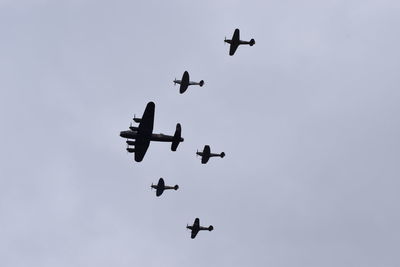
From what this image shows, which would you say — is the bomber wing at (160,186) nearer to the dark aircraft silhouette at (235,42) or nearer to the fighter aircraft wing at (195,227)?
the fighter aircraft wing at (195,227)

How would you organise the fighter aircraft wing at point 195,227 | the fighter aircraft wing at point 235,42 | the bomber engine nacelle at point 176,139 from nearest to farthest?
1. the bomber engine nacelle at point 176,139
2. the fighter aircraft wing at point 235,42
3. the fighter aircraft wing at point 195,227

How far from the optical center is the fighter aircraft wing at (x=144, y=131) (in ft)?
248

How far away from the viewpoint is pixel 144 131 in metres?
77.2

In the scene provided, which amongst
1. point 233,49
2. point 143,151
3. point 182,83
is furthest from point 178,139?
point 233,49

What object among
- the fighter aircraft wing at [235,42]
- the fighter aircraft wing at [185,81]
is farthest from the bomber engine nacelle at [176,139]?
the fighter aircraft wing at [235,42]

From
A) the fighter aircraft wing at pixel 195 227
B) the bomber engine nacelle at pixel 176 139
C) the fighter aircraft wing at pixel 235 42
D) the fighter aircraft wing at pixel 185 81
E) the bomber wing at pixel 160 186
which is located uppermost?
the fighter aircraft wing at pixel 235 42

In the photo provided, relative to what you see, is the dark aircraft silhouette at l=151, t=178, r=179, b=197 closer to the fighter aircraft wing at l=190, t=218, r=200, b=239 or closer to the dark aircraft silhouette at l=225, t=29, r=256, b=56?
the fighter aircraft wing at l=190, t=218, r=200, b=239

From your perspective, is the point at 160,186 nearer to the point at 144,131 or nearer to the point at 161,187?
the point at 161,187

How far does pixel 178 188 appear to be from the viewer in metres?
102

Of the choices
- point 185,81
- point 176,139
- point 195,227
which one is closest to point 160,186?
point 195,227

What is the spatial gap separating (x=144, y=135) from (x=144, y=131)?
853 mm

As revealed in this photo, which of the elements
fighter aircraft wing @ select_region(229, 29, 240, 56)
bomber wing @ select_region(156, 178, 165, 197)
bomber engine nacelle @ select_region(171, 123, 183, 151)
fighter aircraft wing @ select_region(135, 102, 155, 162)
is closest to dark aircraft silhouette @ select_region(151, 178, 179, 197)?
bomber wing @ select_region(156, 178, 165, 197)

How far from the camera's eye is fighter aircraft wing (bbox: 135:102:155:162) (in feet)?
248

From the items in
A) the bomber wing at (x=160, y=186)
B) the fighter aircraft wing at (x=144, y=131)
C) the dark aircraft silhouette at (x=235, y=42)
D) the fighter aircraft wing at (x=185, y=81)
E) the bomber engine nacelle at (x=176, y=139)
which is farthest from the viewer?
the bomber wing at (x=160, y=186)
